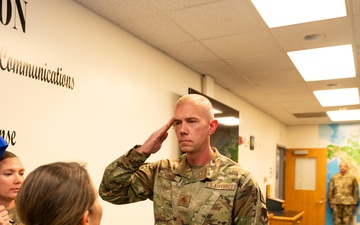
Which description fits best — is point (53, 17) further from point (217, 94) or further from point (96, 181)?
point (217, 94)

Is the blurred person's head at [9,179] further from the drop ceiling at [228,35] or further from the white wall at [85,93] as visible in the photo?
the drop ceiling at [228,35]

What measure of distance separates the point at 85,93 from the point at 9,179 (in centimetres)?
111

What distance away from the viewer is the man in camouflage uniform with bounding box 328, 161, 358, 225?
26.0ft

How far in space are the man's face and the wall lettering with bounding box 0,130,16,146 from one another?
3.60ft

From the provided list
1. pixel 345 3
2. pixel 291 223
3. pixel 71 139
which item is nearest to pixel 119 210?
pixel 71 139

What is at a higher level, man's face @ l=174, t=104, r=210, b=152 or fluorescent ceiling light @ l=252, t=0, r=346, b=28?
fluorescent ceiling light @ l=252, t=0, r=346, b=28

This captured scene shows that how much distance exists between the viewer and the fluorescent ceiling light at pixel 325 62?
3.77 meters

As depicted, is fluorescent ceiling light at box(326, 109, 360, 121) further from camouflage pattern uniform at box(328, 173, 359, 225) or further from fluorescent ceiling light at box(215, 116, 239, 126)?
fluorescent ceiling light at box(215, 116, 239, 126)

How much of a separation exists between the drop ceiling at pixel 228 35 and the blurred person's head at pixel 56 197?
1967 millimetres

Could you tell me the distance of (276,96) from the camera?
6027mm

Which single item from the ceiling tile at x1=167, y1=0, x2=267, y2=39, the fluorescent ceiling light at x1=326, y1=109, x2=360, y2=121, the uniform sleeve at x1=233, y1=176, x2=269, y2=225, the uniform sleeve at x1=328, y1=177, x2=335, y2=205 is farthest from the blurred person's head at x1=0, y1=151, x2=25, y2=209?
the uniform sleeve at x1=328, y1=177, x2=335, y2=205

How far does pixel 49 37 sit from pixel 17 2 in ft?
1.08

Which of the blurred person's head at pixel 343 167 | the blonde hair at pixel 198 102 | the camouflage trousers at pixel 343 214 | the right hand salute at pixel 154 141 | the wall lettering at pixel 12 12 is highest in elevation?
the wall lettering at pixel 12 12

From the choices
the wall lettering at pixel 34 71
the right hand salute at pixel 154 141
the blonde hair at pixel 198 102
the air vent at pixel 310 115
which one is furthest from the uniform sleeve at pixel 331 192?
the right hand salute at pixel 154 141
